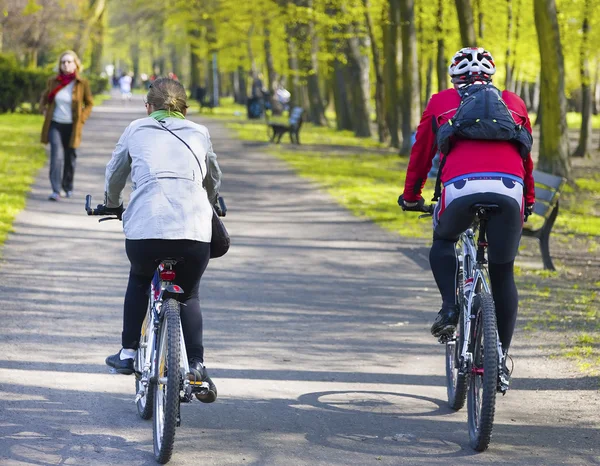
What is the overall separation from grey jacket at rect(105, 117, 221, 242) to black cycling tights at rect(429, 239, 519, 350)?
1.35 meters

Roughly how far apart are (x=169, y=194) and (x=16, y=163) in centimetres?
1641

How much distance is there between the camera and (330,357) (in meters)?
7.54

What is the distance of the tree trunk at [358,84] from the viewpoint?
3369 centimetres

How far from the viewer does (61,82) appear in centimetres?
1504

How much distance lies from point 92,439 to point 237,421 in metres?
0.82

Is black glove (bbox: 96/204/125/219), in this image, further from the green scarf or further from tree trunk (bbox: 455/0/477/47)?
tree trunk (bbox: 455/0/477/47)

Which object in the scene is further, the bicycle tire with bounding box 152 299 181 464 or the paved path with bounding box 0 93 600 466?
the paved path with bounding box 0 93 600 466

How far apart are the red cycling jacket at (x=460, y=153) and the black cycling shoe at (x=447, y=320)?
24.5 inches

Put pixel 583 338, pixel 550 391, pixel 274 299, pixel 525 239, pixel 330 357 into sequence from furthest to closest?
pixel 525 239, pixel 274 299, pixel 583 338, pixel 330 357, pixel 550 391

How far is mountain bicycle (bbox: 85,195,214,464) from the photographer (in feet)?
16.2

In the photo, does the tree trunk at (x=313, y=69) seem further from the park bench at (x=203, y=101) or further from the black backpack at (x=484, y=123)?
the black backpack at (x=484, y=123)

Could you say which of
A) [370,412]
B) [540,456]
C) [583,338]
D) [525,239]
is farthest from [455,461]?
[525,239]

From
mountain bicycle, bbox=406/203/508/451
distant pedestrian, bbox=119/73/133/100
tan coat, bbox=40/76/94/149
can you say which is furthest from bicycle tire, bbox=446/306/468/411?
distant pedestrian, bbox=119/73/133/100

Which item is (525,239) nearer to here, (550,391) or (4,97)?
(550,391)
